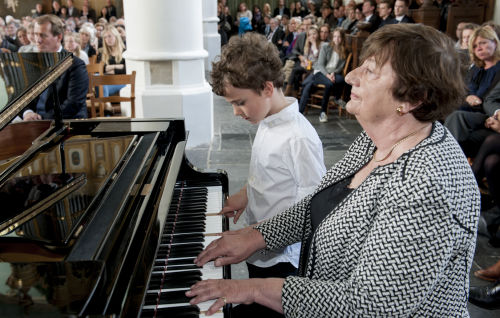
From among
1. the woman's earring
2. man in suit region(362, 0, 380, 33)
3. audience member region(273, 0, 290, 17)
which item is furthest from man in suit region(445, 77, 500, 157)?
audience member region(273, 0, 290, 17)

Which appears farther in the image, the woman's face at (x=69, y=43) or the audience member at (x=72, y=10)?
the audience member at (x=72, y=10)

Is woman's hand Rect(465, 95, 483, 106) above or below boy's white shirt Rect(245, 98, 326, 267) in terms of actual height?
below

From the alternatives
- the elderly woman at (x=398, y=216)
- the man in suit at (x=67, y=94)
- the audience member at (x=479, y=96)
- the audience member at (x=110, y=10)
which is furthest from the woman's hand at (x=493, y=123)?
the audience member at (x=110, y=10)

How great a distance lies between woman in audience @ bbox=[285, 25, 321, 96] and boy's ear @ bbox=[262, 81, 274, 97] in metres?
6.29

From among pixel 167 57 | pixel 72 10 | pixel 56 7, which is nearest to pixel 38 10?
pixel 56 7

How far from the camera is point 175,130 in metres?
2.18

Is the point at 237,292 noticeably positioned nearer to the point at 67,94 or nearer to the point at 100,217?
the point at 100,217

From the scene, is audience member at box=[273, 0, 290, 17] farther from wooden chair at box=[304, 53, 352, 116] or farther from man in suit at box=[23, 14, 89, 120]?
man in suit at box=[23, 14, 89, 120]

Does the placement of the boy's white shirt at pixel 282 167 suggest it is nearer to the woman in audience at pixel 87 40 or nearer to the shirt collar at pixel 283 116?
the shirt collar at pixel 283 116

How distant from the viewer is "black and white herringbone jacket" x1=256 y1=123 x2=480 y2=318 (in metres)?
1.12

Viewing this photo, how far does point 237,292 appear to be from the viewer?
1281mm

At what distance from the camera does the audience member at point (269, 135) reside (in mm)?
1784

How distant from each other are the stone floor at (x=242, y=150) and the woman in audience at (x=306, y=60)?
81cm

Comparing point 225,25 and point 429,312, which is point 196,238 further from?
point 225,25
